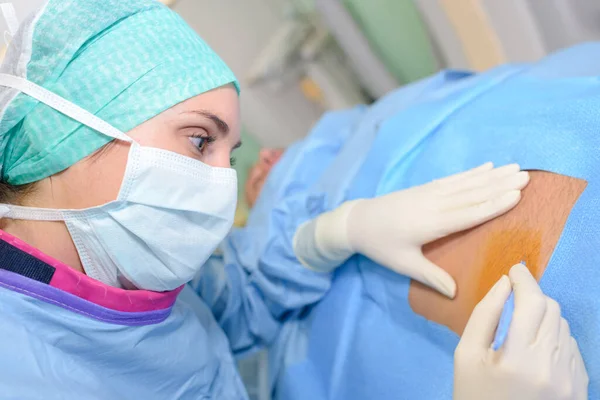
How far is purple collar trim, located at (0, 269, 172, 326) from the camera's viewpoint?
765 mm

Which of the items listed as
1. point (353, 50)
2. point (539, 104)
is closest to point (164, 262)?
point (539, 104)

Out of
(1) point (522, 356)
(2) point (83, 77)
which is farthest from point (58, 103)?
(1) point (522, 356)

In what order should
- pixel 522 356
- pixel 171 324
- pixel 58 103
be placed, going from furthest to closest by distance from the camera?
pixel 171 324 < pixel 58 103 < pixel 522 356

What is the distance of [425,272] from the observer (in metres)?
0.95

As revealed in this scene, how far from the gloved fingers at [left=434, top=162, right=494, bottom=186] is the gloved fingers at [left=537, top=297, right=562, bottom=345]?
33cm

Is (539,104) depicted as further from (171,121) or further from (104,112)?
(104,112)

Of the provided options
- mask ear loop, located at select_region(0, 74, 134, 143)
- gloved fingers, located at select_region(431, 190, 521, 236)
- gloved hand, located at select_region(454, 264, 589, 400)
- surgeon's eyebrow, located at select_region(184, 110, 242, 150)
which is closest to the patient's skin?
gloved fingers, located at select_region(431, 190, 521, 236)

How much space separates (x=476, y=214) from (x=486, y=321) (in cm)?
25

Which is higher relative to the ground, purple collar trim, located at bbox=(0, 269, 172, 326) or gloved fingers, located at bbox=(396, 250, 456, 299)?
purple collar trim, located at bbox=(0, 269, 172, 326)

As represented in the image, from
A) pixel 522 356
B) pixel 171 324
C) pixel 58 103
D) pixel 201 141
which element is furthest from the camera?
pixel 171 324

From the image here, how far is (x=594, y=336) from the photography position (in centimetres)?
69

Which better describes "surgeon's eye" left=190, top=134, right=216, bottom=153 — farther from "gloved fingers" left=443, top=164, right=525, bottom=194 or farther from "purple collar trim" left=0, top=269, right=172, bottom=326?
"gloved fingers" left=443, top=164, right=525, bottom=194

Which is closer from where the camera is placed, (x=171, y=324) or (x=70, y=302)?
(x=70, y=302)

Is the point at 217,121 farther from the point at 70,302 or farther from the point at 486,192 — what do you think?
the point at 486,192
